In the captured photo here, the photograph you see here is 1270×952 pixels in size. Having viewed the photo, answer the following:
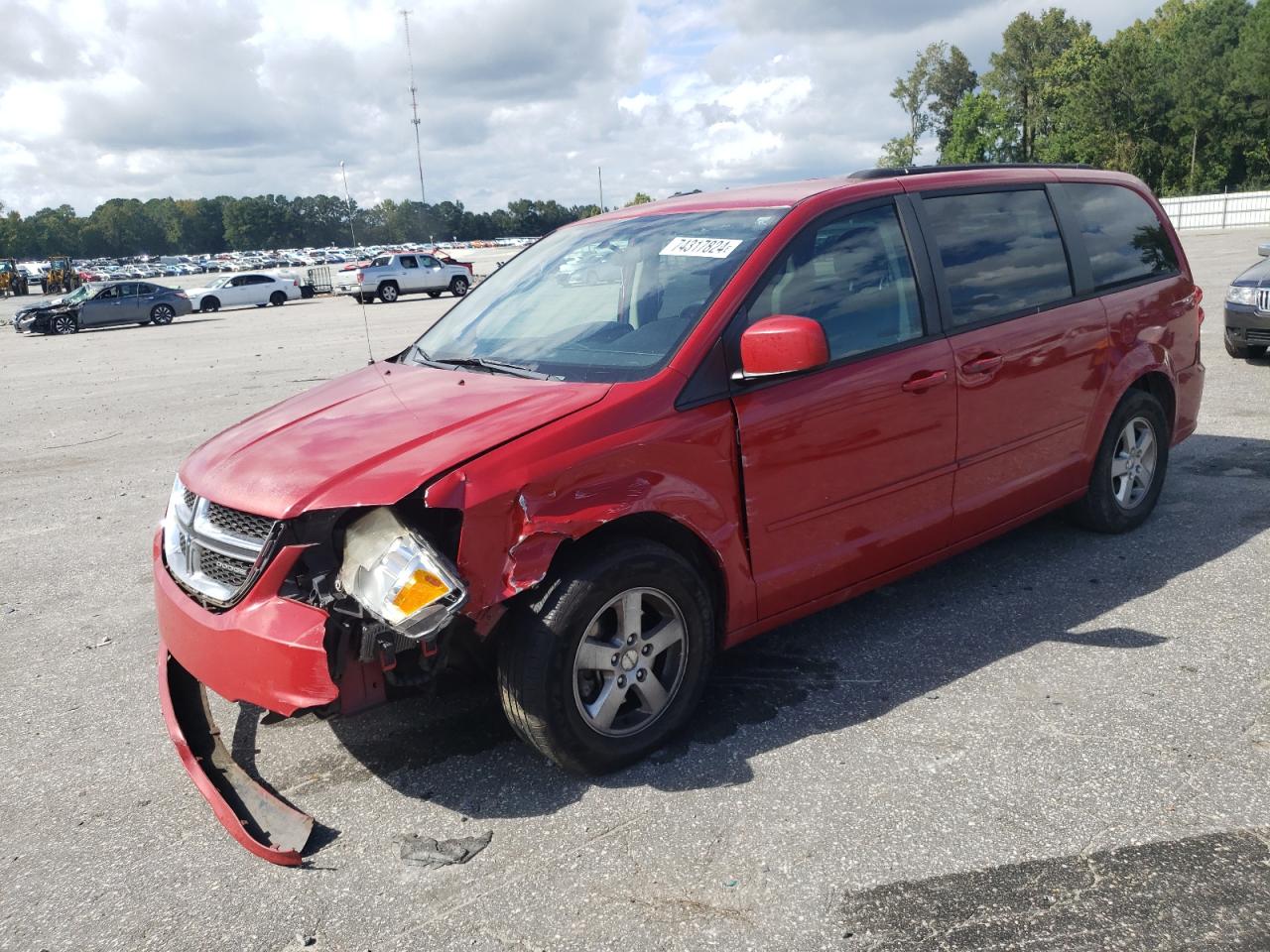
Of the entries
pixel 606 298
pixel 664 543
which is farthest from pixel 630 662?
pixel 606 298

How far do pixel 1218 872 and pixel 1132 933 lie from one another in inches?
15.3

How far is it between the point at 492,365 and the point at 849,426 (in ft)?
4.44

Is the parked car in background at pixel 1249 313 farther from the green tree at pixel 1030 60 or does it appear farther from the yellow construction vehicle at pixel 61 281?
the green tree at pixel 1030 60

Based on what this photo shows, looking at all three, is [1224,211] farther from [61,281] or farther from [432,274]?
[61,281]

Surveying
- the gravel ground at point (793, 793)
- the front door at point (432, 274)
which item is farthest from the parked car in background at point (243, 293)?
the gravel ground at point (793, 793)

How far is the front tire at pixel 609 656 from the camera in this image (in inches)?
119

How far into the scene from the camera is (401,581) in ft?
9.26

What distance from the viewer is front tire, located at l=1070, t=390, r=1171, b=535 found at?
505cm

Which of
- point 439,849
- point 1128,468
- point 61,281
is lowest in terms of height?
point 439,849

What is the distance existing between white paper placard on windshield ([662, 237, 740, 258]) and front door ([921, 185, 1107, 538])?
0.96m

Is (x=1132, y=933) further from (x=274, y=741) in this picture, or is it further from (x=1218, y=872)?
(x=274, y=741)

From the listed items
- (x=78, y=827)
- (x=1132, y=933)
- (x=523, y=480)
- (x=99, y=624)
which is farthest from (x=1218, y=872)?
(x=99, y=624)

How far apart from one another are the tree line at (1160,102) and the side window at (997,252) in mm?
54436

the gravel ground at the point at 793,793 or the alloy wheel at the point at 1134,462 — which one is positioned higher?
the alloy wheel at the point at 1134,462
